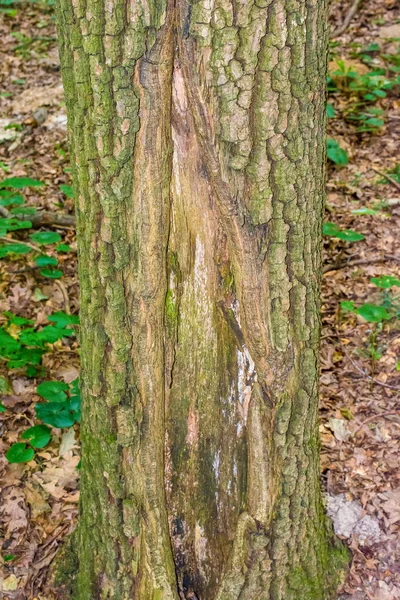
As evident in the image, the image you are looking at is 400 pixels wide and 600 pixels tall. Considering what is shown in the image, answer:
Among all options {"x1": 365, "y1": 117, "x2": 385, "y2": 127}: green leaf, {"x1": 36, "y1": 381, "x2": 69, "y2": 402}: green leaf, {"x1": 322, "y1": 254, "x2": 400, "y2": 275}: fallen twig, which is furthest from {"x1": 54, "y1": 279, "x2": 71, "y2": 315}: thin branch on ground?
{"x1": 365, "y1": 117, "x2": 385, "y2": 127}: green leaf

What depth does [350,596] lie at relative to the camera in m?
2.36

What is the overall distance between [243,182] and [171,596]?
1.45 metres

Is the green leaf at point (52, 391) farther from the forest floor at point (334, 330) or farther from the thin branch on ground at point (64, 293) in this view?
the thin branch on ground at point (64, 293)

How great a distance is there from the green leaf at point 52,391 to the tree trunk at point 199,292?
744mm

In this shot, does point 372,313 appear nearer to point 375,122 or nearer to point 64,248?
point 64,248

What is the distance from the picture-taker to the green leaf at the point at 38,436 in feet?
9.05

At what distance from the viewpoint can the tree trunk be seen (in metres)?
1.44

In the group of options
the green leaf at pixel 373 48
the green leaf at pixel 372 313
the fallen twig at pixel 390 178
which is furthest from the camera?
the green leaf at pixel 373 48

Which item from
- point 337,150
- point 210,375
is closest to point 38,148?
point 337,150

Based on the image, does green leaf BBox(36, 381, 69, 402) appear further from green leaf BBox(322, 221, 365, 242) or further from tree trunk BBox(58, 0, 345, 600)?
green leaf BBox(322, 221, 365, 242)

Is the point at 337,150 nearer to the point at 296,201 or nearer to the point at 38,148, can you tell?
the point at 38,148

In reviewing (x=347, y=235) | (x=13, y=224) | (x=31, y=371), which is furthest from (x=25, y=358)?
(x=347, y=235)

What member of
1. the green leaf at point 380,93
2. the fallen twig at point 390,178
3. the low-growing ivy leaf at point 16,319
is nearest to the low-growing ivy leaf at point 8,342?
the low-growing ivy leaf at point 16,319

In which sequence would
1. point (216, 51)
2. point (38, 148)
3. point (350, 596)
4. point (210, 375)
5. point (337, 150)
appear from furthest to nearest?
point (38, 148)
point (337, 150)
point (350, 596)
point (210, 375)
point (216, 51)
